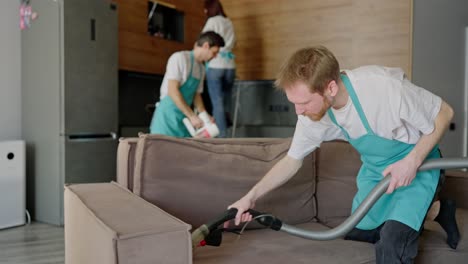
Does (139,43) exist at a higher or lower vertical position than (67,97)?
higher

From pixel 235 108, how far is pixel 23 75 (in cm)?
214

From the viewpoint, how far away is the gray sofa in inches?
47.6

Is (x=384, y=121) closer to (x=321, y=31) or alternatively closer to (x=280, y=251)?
(x=280, y=251)

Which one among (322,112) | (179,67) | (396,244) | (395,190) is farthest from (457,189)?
(179,67)

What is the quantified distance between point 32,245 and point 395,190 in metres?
2.42

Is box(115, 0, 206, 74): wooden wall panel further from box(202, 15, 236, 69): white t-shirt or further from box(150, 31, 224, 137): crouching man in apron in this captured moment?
box(150, 31, 224, 137): crouching man in apron

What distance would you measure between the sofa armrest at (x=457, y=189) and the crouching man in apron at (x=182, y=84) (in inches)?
66.5

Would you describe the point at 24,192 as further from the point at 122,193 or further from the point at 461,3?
the point at 461,3

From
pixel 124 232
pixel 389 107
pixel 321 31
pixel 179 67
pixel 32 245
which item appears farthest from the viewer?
pixel 321 31

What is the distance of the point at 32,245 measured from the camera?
3.09 m

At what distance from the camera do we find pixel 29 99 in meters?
4.01

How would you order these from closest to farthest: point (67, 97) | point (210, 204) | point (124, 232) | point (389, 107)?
point (124, 232) < point (389, 107) < point (210, 204) < point (67, 97)

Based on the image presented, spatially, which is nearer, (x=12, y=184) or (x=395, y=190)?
(x=395, y=190)

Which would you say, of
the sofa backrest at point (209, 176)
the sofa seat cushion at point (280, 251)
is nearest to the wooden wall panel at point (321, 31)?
the sofa backrest at point (209, 176)
